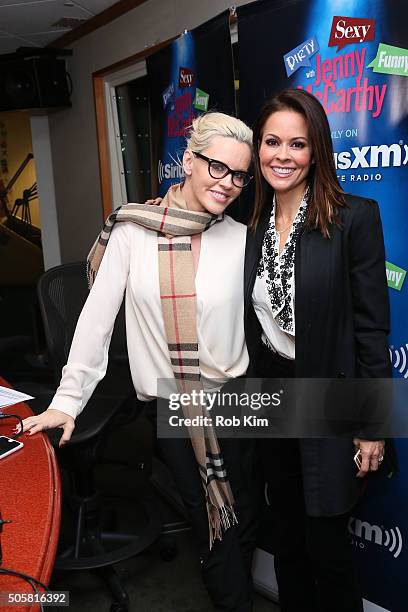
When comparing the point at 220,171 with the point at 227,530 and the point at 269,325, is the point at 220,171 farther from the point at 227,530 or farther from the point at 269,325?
the point at 227,530

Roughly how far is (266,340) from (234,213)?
25.0 inches

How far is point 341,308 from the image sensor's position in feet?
4.42

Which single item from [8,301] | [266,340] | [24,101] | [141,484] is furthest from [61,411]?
[8,301]

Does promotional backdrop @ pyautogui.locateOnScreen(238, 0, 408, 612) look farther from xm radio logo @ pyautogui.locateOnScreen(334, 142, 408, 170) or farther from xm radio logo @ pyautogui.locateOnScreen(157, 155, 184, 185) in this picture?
xm radio logo @ pyautogui.locateOnScreen(157, 155, 184, 185)

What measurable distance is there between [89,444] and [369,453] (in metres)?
1.00

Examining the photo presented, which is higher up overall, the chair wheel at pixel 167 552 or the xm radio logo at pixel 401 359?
the xm radio logo at pixel 401 359

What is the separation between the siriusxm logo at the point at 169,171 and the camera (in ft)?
7.98

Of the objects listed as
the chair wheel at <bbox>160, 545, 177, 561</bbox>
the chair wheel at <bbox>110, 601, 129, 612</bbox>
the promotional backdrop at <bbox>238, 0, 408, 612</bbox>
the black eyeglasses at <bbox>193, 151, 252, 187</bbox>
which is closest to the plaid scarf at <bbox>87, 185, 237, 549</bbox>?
the black eyeglasses at <bbox>193, 151, 252, 187</bbox>

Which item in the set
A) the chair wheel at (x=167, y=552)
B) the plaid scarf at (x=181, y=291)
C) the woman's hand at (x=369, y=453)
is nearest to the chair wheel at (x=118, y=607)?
the chair wheel at (x=167, y=552)

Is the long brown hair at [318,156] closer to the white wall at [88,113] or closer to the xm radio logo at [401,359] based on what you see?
the xm radio logo at [401,359]

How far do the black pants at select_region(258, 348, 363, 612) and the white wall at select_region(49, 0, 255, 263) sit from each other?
2.29 metres

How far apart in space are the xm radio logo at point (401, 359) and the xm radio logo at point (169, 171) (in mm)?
1238

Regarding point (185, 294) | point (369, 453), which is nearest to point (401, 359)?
point (369, 453)

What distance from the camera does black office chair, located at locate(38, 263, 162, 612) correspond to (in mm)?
1966
